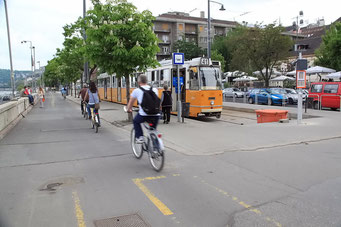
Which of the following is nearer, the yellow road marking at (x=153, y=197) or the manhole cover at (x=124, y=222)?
the manhole cover at (x=124, y=222)

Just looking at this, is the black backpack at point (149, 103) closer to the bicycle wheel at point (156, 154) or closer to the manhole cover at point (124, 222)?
the bicycle wheel at point (156, 154)

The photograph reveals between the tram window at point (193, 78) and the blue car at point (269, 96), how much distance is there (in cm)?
1065

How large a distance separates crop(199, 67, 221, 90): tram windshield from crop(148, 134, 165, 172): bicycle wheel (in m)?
9.52

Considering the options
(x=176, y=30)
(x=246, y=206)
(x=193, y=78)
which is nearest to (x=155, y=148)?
(x=246, y=206)

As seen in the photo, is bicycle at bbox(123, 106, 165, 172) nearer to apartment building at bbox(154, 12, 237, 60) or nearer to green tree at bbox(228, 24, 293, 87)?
green tree at bbox(228, 24, 293, 87)

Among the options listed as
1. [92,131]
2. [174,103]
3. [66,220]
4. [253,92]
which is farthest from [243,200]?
[253,92]

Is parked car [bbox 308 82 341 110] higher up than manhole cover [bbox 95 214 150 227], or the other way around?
parked car [bbox 308 82 341 110]

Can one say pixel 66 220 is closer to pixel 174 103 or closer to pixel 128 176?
pixel 128 176

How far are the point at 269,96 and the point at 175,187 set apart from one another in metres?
21.6

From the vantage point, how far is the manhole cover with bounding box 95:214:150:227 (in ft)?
12.8

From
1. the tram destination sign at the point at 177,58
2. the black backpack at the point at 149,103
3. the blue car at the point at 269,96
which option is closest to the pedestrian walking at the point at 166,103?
the tram destination sign at the point at 177,58

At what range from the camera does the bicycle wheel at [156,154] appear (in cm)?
612

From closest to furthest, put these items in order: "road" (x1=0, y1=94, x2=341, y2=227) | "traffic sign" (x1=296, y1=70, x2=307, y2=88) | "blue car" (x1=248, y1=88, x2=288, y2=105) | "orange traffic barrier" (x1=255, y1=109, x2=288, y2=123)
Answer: "road" (x1=0, y1=94, x2=341, y2=227) → "traffic sign" (x1=296, y1=70, x2=307, y2=88) → "orange traffic barrier" (x1=255, y1=109, x2=288, y2=123) → "blue car" (x1=248, y1=88, x2=288, y2=105)

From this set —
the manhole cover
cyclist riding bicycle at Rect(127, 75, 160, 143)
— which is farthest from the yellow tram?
the manhole cover
